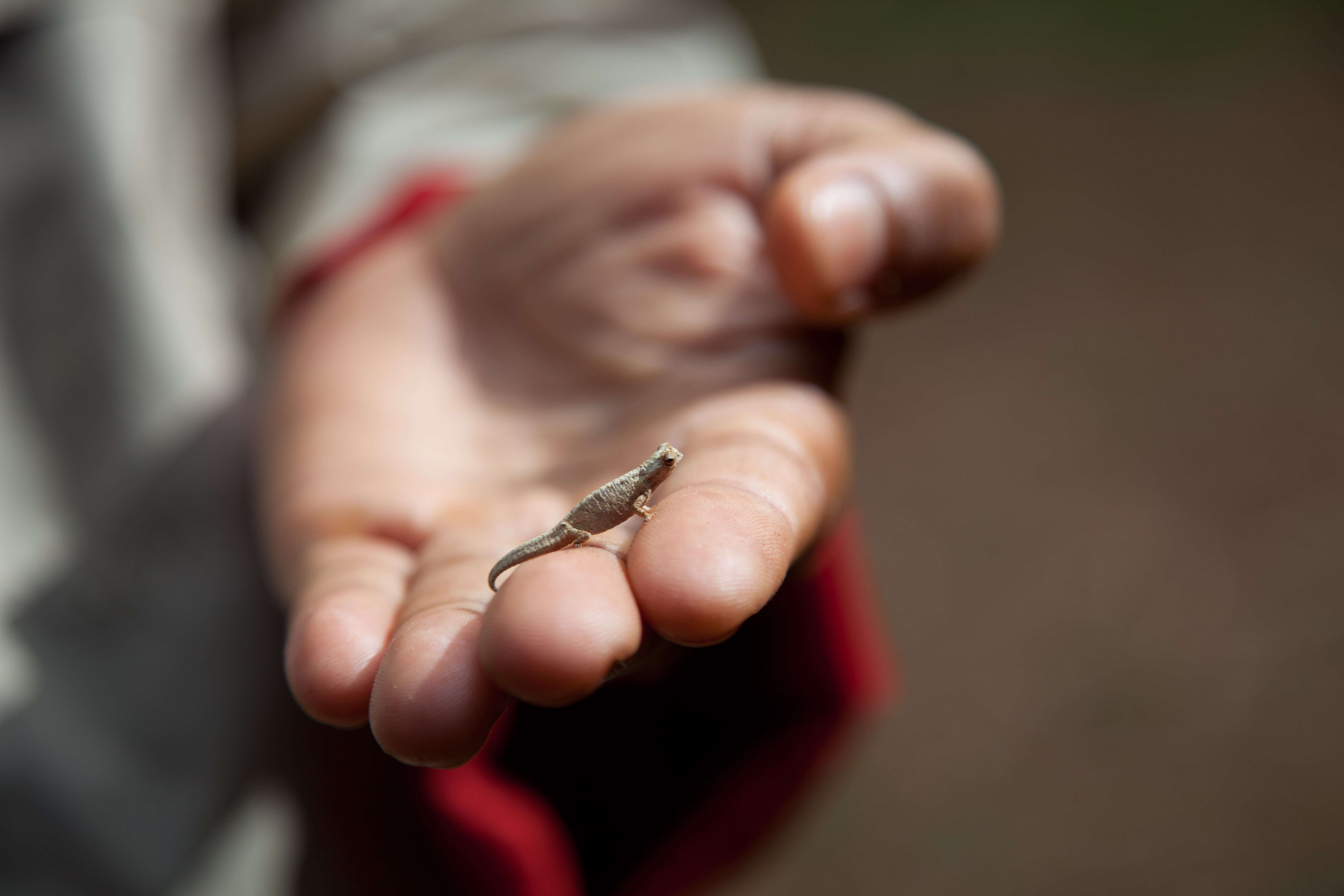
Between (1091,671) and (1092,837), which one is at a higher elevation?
(1091,671)

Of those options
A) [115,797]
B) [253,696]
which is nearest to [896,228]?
[253,696]

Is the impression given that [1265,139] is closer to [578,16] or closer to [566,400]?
[578,16]

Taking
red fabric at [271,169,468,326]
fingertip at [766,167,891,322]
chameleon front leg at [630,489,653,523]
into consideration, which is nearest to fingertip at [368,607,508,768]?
chameleon front leg at [630,489,653,523]

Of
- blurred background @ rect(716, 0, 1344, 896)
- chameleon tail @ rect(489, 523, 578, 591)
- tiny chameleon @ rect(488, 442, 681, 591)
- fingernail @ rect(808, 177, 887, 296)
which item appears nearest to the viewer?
chameleon tail @ rect(489, 523, 578, 591)

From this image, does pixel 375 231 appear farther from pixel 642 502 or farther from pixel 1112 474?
pixel 1112 474

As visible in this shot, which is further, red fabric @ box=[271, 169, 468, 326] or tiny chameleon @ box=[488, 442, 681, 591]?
red fabric @ box=[271, 169, 468, 326]

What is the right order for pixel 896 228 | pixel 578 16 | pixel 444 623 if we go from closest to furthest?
pixel 444 623 < pixel 896 228 < pixel 578 16

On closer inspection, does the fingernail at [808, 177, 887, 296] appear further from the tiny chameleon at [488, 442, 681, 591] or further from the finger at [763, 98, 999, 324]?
the tiny chameleon at [488, 442, 681, 591]
